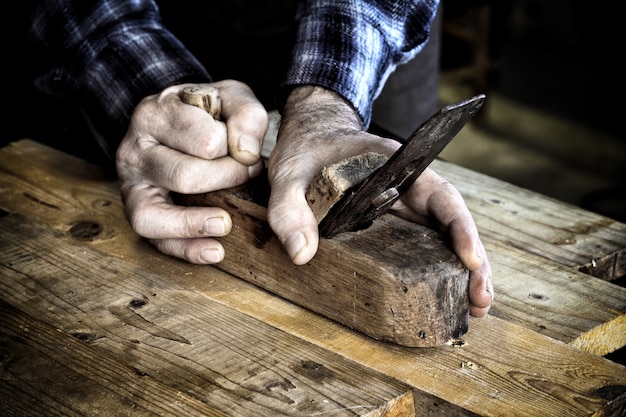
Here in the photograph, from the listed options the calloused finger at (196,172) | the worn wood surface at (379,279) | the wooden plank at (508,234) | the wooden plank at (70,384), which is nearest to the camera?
the wooden plank at (70,384)

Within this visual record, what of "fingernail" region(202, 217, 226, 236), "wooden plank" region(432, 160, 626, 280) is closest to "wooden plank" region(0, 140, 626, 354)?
"wooden plank" region(432, 160, 626, 280)

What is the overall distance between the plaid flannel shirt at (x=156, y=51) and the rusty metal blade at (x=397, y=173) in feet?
1.21

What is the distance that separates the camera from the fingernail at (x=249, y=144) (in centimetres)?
125

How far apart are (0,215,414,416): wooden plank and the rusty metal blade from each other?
7.1 inches

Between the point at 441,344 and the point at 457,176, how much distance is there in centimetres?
63

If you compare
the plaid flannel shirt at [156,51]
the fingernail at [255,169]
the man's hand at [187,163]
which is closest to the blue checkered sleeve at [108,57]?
the plaid flannel shirt at [156,51]

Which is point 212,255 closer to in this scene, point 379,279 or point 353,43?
point 379,279

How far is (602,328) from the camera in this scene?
110cm

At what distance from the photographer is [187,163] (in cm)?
126

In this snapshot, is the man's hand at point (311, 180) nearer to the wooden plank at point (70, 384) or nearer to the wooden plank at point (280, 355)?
the wooden plank at point (280, 355)

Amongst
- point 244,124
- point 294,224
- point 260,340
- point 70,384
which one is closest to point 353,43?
point 244,124

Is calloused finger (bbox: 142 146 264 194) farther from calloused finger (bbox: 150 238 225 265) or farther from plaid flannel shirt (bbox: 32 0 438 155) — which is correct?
plaid flannel shirt (bbox: 32 0 438 155)

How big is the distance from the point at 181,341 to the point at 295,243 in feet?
0.67

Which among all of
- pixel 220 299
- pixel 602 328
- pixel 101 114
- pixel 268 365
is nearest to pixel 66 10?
pixel 101 114
